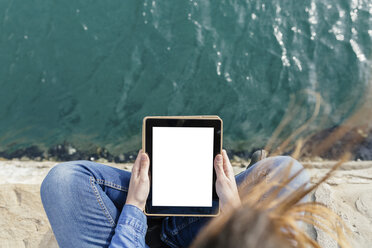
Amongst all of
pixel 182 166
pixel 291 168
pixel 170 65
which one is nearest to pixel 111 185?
pixel 182 166

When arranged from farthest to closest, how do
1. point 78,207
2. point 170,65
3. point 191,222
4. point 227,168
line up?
point 170,65
point 191,222
point 227,168
point 78,207

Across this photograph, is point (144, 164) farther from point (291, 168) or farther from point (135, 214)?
point (291, 168)

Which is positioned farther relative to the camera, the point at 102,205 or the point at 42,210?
the point at 42,210

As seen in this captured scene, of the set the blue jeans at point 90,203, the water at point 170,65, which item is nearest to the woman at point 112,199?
the blue jeans at point 90,203

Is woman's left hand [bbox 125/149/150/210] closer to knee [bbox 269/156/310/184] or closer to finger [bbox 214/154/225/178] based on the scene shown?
finger [bbox 214/154/225/178]

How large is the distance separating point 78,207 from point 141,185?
0.30m

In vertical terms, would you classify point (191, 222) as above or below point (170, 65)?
below

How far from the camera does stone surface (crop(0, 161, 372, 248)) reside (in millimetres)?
2170

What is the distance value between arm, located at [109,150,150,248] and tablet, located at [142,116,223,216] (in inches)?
2.1

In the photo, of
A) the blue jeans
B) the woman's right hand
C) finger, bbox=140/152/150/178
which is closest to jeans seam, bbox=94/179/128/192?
the blue jeans

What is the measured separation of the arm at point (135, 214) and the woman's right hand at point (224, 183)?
34cm

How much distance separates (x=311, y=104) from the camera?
365 centimetres

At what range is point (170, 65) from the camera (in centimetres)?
367

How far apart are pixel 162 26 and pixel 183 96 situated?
0.84m
